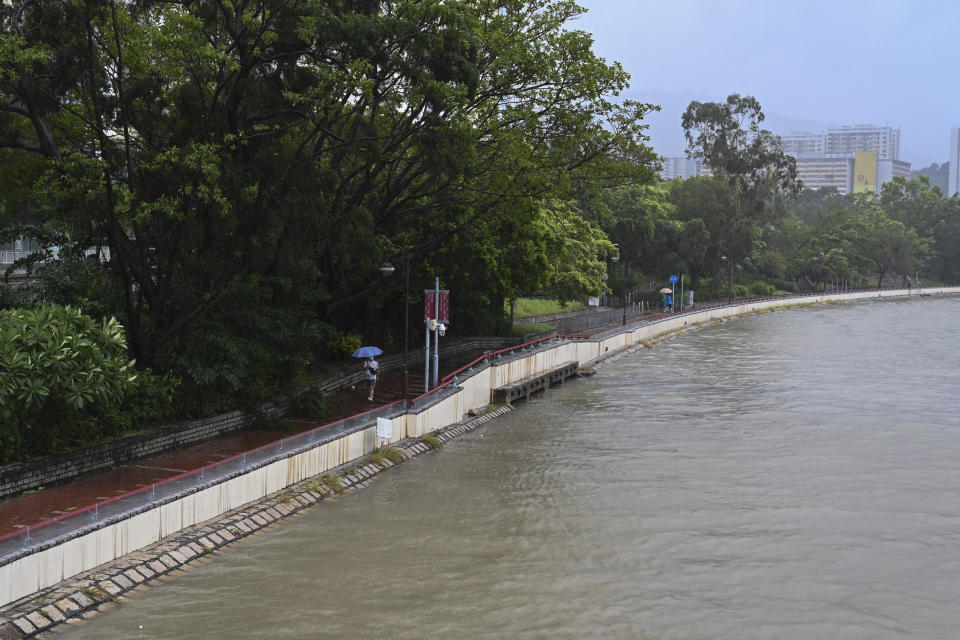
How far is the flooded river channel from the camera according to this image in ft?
47.1

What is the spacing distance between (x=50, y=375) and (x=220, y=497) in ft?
13.1

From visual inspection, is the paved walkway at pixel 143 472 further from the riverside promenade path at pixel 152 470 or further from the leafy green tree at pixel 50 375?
the leafy green tree at pixel 50 375

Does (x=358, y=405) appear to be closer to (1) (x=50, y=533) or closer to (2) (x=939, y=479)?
(1) (x=50, y=533)

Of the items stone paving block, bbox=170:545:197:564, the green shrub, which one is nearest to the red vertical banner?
the green shrub

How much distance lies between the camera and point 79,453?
1834cm

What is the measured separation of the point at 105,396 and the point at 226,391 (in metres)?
5.86

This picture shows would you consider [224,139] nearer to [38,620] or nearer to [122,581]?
[122,581]

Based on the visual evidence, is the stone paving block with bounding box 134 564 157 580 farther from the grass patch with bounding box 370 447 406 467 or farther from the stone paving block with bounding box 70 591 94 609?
the grass patch with bounding box 370 447 406 467

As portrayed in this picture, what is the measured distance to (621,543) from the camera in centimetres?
1805

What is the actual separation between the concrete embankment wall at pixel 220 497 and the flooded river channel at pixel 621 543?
944 mm

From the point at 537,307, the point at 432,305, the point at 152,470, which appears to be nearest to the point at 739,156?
the point at 537,307

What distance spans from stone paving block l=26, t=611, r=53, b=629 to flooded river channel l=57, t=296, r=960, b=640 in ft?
1.12

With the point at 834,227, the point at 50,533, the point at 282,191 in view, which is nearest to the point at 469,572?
the point at 50,533

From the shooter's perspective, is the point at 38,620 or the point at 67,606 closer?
the point at 38,620
